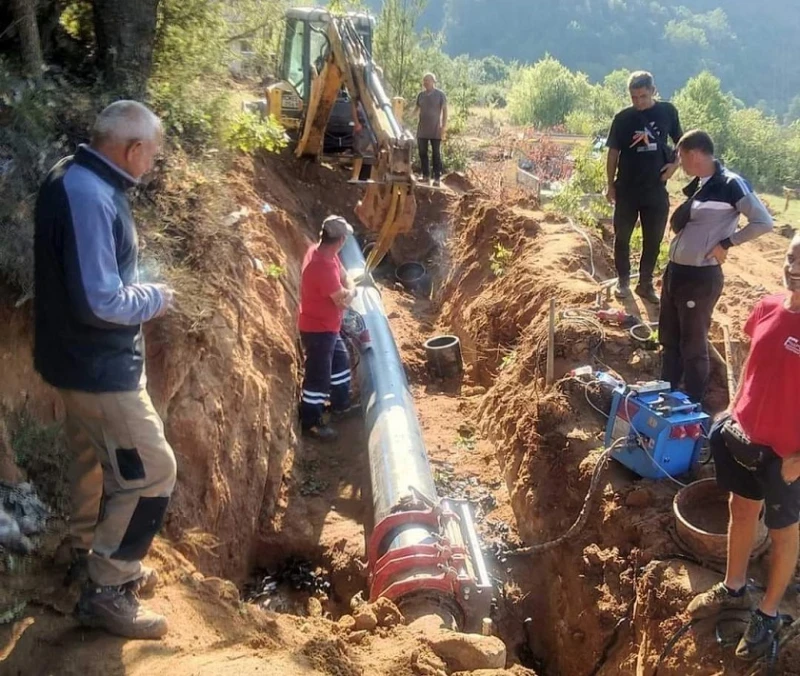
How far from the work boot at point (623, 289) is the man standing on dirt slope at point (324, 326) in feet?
9.43

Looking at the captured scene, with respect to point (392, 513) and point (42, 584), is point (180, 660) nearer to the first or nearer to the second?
point (42, 584)

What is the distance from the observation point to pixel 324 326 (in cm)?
682

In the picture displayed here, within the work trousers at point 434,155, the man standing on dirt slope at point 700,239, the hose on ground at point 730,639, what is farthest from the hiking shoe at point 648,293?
the work trousers at point 434,155

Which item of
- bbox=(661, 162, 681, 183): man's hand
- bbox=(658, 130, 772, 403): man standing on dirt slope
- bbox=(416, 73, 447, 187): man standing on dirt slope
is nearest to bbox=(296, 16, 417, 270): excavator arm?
bbox=(661, 162, 681, 183): man's hand

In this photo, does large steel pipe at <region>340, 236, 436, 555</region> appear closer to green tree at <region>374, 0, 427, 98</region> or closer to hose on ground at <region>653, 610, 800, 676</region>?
hose on ground at <region>653, 610, 800, 676</region>

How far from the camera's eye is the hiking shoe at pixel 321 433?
722 cm

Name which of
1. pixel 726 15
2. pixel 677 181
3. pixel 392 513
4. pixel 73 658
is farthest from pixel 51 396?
pixel 726 15

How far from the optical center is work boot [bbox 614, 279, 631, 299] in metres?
7.71

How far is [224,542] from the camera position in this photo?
16.7 feet

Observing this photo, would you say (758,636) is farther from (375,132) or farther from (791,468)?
(375,132)

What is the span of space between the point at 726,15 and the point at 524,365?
156m

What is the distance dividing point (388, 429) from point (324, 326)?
4.28ft

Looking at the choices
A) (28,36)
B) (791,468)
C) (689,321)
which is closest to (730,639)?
(791,468)

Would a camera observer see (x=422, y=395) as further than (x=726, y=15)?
No
